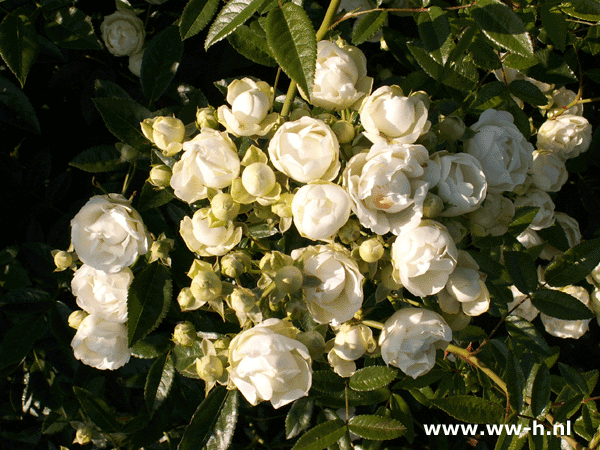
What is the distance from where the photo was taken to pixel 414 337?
3.60ft

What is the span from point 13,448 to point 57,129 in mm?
1353

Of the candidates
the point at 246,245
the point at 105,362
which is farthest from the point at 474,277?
the point at 105,362

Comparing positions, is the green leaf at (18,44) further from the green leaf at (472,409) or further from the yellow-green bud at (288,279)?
the green leaf at (472,409)

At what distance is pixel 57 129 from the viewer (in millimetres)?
1966

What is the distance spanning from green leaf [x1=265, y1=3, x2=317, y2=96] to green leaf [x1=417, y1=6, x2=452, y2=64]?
476mm

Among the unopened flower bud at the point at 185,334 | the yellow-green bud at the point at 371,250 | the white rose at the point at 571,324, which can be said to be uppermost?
the yellow-green bud at the point at 371,250

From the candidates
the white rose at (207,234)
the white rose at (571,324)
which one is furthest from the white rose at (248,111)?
the white rose at (571,324)

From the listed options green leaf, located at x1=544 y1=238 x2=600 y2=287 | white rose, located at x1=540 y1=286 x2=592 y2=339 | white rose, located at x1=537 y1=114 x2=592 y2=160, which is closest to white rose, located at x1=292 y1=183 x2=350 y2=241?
green leaf, located at x1=544 y1=238 x2=600 y2=287

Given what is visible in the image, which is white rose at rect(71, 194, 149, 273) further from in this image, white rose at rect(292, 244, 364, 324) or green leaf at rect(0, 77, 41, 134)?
green leaf at rect(0, 77, 41, 134)

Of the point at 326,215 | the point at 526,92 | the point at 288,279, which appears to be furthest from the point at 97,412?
the point at 526,92

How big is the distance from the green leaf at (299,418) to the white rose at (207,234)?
2.54 feet

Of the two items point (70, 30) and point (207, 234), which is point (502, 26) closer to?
point (207, 234)

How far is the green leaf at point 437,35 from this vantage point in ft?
4.16

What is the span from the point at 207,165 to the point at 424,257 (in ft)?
1.66
